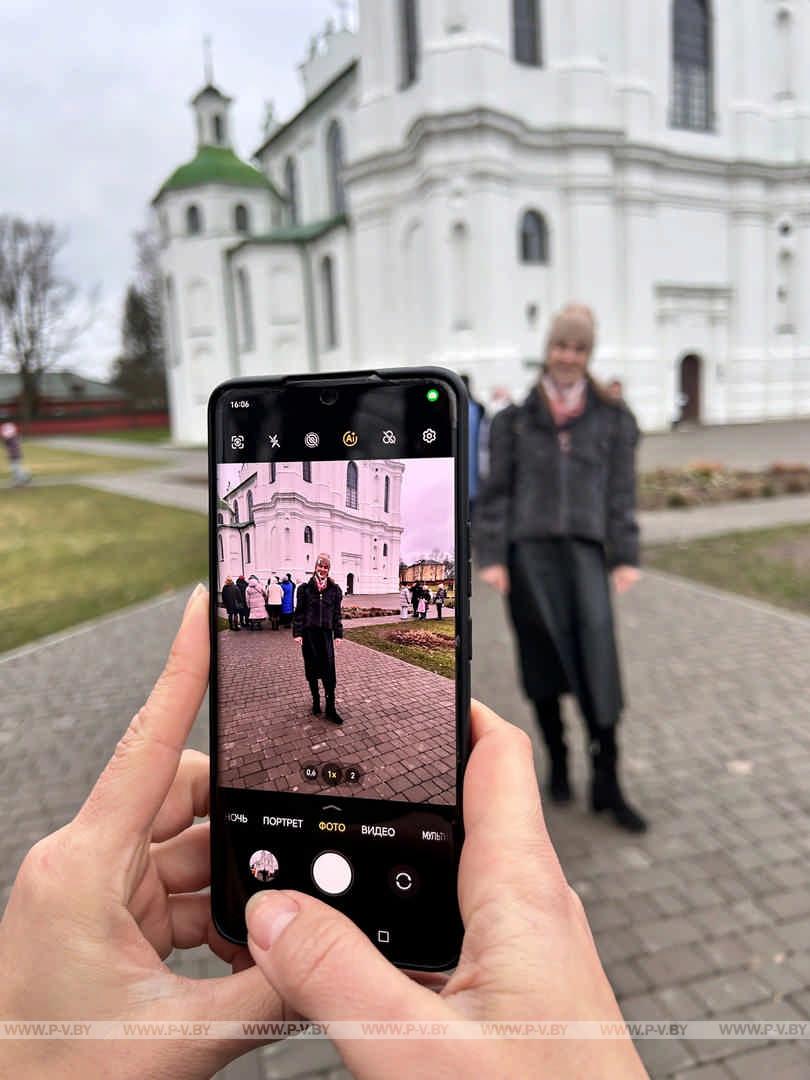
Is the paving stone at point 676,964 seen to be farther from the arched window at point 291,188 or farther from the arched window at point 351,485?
the arched window at point 291,188

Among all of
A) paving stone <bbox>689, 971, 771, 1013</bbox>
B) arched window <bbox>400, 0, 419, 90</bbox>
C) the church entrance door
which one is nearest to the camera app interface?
paving stone <bbox>689, 971, 771, 1013</bbox>

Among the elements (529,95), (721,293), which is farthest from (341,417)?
(721,293)

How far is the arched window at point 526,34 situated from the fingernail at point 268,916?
27158mm

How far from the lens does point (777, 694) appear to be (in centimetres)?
279

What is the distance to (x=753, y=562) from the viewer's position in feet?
20.2

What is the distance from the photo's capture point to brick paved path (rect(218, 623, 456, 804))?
2.81ft

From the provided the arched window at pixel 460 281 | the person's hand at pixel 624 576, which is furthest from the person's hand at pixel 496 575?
the arched window at pixel 460 281

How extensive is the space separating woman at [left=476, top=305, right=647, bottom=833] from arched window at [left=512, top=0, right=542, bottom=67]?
25.0 meters

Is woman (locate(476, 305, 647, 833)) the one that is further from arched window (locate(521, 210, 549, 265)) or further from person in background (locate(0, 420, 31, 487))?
arched window (locate(521, 210, 549, 265))

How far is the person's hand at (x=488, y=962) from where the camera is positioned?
0.70 meters

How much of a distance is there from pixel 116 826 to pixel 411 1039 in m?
0.39

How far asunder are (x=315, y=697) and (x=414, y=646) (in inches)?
5.0

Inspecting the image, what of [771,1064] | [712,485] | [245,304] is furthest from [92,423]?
[245,304]

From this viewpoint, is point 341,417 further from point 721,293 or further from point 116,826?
point 721,293
